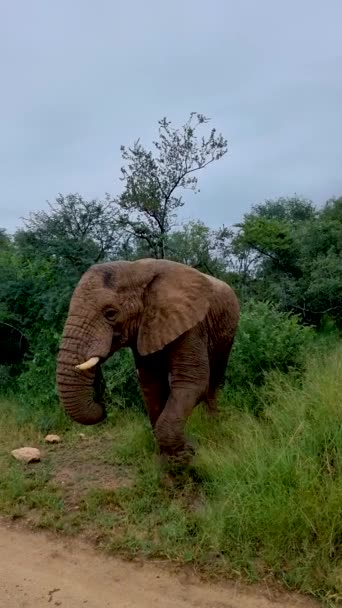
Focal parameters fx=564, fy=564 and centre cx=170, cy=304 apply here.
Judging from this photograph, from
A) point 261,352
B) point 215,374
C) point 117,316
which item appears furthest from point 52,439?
point 261,352

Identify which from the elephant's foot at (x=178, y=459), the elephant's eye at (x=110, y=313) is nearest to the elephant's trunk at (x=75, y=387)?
the elephant's eye at (x=110, y=313)

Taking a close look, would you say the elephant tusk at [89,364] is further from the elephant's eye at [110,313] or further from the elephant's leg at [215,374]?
the elephant's leg at [215,374]

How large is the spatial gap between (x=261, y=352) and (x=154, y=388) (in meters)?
1.92

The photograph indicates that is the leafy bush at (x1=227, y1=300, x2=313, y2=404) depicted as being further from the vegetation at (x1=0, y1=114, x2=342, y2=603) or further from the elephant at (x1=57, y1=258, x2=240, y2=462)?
the elephant at (x1=57, y1=258, x2=240, y2=462)

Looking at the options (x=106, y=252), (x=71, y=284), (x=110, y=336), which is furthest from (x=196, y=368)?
(x=106, y=252)

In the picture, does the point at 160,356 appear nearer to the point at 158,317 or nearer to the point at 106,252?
the point at 158,317

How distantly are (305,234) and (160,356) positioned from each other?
7.62 meters

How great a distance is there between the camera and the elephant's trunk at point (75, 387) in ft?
13.7

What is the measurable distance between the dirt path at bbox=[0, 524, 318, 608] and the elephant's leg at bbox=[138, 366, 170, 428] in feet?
4.81

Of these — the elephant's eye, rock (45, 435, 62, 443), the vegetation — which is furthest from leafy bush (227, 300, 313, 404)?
the elephant's eye

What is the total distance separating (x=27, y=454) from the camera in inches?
221

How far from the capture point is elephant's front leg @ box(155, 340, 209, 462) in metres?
4.57

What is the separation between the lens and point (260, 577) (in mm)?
3430

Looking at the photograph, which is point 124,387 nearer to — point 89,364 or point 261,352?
point 261,352
